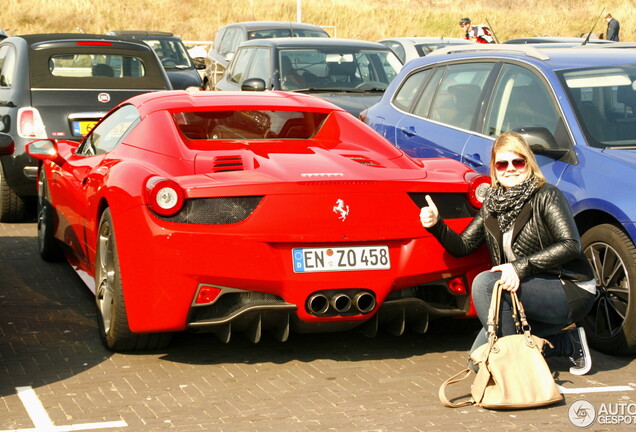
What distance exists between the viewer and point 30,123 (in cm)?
1105

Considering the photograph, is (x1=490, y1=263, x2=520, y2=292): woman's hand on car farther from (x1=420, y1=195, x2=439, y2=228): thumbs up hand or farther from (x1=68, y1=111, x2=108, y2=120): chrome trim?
(x1=68, y1=111, x2=108, y2=120): chrome trim

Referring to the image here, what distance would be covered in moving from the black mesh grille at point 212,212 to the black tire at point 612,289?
207 centimetres

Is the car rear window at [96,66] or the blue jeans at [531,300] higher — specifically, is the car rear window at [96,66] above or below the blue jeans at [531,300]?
above

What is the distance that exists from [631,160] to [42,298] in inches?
159

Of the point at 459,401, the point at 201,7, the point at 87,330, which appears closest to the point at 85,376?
the point at 87,330

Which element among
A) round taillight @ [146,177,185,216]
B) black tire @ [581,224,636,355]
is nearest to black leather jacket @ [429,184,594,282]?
black tire @ [581,224,636,355]

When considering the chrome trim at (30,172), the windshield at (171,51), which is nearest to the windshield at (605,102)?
the chrome trim at (30,172)

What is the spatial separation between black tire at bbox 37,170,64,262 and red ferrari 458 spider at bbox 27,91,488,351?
222 centimetres

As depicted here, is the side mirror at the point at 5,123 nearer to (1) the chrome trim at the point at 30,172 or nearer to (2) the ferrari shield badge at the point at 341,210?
(1) the chrome trim at the point at 30,172

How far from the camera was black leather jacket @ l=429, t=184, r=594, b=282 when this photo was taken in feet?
19.6

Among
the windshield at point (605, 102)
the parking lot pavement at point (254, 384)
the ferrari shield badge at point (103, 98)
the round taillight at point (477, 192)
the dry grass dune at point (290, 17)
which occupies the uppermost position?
the windshield at point (605, 102)

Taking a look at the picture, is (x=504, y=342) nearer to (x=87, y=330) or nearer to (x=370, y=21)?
(x=87, y=330)

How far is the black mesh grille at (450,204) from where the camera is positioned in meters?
6.34

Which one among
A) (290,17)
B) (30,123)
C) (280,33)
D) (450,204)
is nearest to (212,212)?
(450,204)
